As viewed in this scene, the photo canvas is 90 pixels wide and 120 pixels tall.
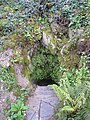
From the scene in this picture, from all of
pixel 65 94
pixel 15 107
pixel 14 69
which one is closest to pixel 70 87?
pixel 65 94

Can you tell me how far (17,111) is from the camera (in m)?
5.70

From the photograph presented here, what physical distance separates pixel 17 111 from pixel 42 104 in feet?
2.48

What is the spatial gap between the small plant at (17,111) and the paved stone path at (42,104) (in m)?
0.21

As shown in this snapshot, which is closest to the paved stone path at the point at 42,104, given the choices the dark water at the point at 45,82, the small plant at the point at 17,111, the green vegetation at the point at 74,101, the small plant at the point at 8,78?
the small plant at the point at 17,111

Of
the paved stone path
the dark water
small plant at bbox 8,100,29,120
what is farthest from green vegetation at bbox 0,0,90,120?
the paved stone path

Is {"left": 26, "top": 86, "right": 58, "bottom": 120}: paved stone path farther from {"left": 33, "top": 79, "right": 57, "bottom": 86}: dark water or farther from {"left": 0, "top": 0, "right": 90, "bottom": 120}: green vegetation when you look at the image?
{"left": 33, "top": 79, "right": 57, "bottom": 86}: dark water

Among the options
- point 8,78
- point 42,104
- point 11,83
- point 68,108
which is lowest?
point 42,104

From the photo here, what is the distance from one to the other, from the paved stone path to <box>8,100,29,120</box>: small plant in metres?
0.21

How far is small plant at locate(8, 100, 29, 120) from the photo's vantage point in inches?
220

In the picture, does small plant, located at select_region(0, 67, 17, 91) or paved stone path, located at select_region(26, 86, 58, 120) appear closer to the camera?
paved stone path, located at select_region(26, 86, 58, 120)

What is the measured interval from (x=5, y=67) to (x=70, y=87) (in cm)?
197

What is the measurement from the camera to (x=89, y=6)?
7379mm

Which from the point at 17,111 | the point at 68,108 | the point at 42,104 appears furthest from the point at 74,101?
the point at 17,111

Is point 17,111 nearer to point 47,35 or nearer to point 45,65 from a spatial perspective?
point 45,65
